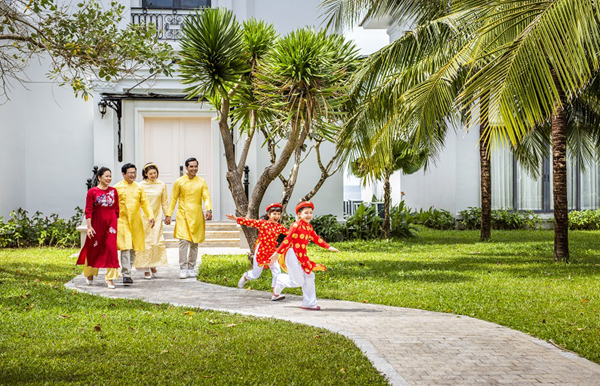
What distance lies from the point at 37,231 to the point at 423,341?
12221 millimetres

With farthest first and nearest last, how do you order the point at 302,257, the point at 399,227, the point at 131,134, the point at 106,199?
the point at 399,227 → the point at 131,134 → the point at 106,199 → the point at 302,257

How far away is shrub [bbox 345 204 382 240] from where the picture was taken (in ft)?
55.2

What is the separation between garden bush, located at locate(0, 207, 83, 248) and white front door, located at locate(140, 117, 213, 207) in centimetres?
225

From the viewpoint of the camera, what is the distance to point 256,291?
9.13 m

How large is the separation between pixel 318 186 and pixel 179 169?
3.70 meters

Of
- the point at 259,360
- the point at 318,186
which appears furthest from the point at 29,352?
the point at 318,186

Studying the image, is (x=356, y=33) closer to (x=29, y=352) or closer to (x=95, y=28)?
(x=95, y=28)

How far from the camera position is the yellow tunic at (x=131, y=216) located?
9.84 meters

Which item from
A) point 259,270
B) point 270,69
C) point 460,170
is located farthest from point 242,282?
point 460,170

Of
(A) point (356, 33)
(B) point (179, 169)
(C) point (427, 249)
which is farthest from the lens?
(A) point (356, 33)

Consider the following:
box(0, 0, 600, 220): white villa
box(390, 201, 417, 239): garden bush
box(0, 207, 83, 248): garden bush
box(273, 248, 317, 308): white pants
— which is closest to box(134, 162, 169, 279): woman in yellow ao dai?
box(273, 248, 317, 308): white pants

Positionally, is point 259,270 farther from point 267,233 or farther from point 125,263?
point 125,263

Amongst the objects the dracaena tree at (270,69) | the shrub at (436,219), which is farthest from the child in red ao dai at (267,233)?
the shrub at (436,219)

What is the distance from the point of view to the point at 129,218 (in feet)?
32.7
